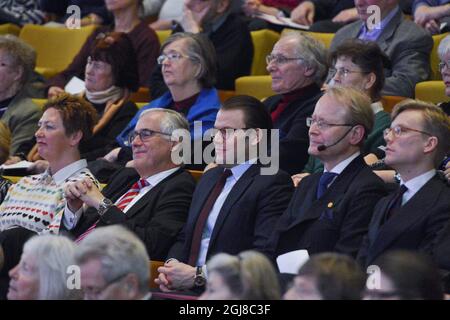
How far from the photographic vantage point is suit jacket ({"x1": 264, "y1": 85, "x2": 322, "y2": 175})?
5082 millimetres

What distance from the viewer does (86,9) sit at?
7.52m

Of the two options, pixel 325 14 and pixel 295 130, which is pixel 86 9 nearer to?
pixel 325 14


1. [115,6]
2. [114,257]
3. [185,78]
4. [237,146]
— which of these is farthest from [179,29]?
[114,257]

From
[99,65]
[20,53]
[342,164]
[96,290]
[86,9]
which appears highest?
[86,9]

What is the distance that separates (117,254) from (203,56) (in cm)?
238

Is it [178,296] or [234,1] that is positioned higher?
[234,1]

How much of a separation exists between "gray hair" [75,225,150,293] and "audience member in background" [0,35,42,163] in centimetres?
249

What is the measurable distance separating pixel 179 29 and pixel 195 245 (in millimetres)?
2278

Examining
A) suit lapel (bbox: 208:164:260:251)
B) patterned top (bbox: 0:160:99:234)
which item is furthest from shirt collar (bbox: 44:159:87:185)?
suit lapel (bbox: 208:164:260:251)

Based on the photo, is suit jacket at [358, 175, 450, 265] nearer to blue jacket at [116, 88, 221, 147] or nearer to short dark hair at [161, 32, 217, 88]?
blue jacket at [116, 88, 221, 147]

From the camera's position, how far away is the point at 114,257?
11.4 feet

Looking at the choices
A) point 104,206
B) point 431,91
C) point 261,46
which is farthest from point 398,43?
point 104,206
